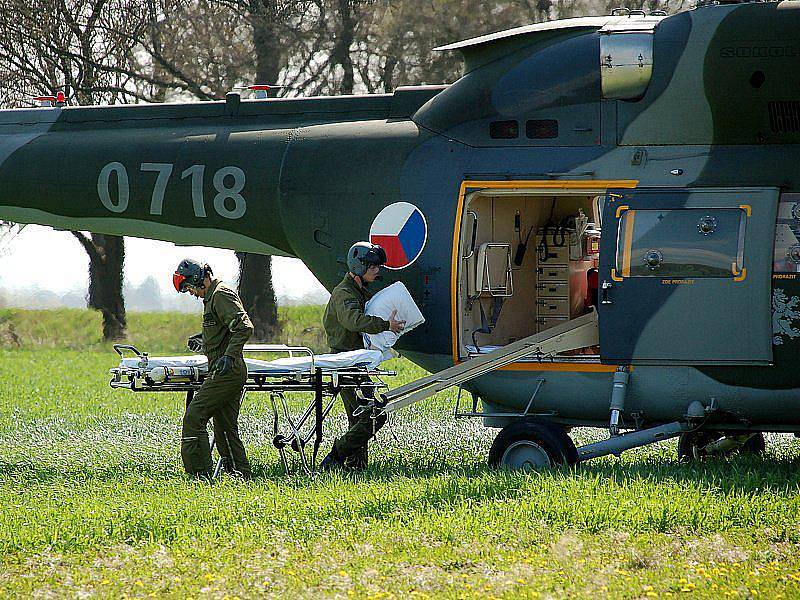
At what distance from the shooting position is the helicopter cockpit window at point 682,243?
28.6ft

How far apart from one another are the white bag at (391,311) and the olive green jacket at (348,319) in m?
0.11

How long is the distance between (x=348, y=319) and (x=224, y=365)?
47.9 inches

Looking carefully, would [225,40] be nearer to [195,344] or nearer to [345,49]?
[345,49]

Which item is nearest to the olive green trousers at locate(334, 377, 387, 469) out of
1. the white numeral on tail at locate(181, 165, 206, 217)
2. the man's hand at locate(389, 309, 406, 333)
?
the man's hand at locate(389, 309, 406, 333)

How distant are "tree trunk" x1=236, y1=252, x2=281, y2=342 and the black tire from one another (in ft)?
59.4

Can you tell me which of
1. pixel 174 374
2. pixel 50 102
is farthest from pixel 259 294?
pixel 174 374

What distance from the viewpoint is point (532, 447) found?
9.12m

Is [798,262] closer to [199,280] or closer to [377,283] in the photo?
[377,283]

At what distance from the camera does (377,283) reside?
1000 cm

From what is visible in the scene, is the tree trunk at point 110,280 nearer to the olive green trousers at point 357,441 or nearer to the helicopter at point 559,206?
the helicopter at point 559,206

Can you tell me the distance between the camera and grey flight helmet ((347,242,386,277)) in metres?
9.62

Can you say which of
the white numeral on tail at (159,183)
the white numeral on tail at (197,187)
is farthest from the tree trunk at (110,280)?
the white numeral on tail at (197,187)

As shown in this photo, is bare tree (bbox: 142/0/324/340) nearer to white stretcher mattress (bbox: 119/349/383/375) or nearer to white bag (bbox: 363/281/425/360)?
white bag (bbox: 363/281/425/360)

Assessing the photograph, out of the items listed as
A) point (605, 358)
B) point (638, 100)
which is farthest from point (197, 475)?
point (638, 100)
